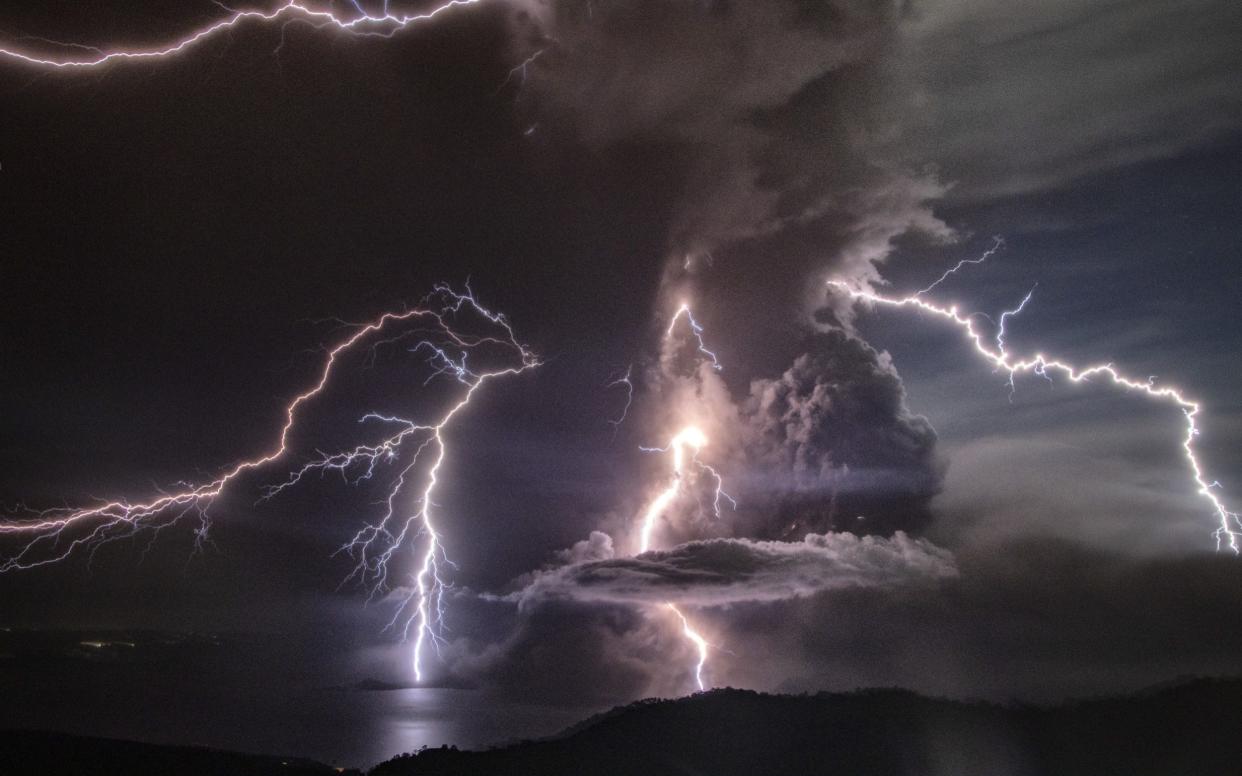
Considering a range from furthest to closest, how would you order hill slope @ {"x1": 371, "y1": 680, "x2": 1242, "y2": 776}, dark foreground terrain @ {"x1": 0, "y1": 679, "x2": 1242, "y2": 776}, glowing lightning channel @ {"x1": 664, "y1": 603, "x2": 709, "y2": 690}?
glowing lightning channel @ {"x1": 664, "y1": 603, "x2": 709, "y2": 690}, hill slope @ {"x1": 371, "y1": 680, "x2": 1242, "y2": 776}, dark foreground terrain @ {"x1": 0, "y1": 679, "x2": 1242, "y2": 776}

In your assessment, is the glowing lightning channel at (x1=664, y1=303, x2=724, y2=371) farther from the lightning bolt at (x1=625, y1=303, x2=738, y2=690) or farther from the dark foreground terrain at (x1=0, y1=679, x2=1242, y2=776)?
the dark foreground terrain at (x1=0, y1=679, x2=1242, y2=776)

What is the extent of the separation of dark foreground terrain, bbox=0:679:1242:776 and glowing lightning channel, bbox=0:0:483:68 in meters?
6.29

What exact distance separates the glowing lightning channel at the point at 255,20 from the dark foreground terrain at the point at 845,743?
6286 millimetres

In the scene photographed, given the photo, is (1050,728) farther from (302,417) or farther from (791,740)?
(302,417)

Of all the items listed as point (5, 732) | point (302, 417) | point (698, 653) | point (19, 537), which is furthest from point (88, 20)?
point (698, 653)

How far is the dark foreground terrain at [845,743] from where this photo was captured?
6082 mm

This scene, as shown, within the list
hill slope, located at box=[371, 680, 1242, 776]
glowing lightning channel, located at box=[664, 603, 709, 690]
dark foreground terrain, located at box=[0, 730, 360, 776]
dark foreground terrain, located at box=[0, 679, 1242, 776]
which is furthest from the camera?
glowing lightning channel, located at box=[664, 603, 709, 690]

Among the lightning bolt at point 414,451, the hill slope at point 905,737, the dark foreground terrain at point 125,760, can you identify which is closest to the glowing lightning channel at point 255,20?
the lightning bolt at point 414,451

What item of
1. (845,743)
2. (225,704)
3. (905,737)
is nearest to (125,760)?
(225,704)

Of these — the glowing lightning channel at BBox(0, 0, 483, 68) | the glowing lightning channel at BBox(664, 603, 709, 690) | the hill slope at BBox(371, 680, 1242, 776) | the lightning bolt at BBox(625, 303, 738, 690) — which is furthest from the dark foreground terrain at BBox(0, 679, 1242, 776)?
the glowing lightning channel at BBox(0, 0, 483, 68)

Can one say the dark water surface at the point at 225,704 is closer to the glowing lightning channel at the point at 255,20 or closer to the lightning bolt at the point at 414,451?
the lightning bolt at the point at 414,451

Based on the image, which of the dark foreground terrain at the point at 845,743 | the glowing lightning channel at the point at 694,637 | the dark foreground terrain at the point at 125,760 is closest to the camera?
the dark foreground terrain at the point at 125,760

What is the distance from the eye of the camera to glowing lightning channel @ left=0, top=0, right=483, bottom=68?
6.09 m

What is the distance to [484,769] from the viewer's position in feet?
19.1
